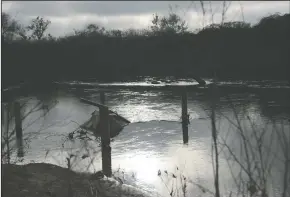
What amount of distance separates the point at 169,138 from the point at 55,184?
395 cm

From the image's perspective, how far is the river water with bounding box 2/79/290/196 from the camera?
16.5 ft

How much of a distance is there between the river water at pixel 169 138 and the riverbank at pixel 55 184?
0.69 ft

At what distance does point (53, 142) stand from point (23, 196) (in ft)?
12.3

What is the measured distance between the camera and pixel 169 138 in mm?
8742

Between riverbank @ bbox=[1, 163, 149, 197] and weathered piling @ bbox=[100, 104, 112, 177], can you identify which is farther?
weathered piling @ bbox=[100, 104, 112, 177]

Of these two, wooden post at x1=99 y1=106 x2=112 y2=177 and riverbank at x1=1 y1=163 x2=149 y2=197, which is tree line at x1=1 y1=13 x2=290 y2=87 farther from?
riverbank at x1=1 y1=163 x2=149 y2=197

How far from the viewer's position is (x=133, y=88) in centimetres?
1841

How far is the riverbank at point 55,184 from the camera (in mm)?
4590

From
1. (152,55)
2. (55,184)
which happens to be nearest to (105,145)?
(55,184)

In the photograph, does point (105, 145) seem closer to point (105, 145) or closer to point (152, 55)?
point (105, 145)

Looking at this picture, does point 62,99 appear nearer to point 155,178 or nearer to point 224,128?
point 224,128

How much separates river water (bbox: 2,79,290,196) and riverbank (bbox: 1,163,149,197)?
0.69ft

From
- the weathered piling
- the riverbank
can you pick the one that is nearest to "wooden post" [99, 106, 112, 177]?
the weathered piling

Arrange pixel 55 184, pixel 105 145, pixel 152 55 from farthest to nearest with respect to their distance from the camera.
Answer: pixel 152 55 → pixel 105 145 → pixel 55 184
